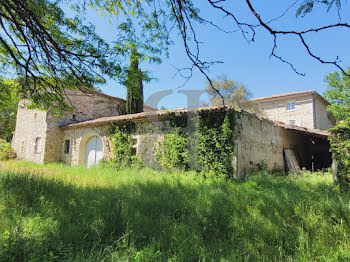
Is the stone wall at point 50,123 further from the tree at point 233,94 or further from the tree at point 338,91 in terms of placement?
the tree at point 338,91

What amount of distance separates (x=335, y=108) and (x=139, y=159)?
21660 mm

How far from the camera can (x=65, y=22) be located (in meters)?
4.83

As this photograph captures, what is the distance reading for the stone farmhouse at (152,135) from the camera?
10.4 m

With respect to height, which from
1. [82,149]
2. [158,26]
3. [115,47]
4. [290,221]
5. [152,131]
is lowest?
[290,221]

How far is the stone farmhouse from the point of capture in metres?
10.4

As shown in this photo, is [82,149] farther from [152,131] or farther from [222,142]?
[222,142]

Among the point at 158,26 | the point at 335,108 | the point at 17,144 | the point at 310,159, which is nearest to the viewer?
the point at 158,26

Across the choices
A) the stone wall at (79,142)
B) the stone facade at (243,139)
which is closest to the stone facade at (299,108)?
the stone facade at (243,139)

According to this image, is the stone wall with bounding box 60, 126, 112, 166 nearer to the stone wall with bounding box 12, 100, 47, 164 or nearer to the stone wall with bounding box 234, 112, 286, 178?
the stone wall with bounding box 12, 100, 47, 164

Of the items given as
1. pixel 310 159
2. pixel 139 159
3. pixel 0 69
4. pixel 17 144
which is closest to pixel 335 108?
pixel 310 159

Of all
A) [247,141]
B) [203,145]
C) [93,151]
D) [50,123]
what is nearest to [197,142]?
[203,145]

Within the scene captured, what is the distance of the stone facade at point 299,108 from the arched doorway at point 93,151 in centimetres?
1430

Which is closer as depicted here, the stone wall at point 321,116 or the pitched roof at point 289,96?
the pitched roof at point 289,96

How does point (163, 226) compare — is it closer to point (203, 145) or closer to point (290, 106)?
point (203, 145)
